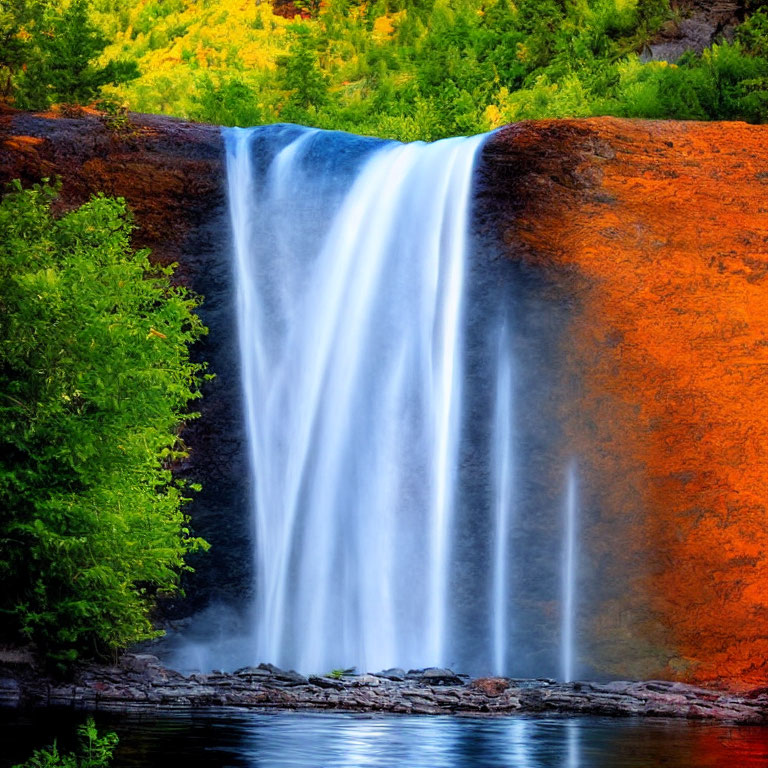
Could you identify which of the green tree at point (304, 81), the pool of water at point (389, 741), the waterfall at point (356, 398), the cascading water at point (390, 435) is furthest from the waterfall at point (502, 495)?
the green tree at point (304, 81)

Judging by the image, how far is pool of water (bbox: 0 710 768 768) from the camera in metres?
9.76

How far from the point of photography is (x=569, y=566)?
61.5 ft

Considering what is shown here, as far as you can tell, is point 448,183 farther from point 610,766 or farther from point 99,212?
point 610,766

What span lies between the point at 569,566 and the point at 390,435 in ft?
10.4

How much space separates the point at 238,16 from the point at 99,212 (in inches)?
993

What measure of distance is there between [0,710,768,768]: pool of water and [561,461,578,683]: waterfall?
5066 mm

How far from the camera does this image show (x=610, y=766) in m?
9.95

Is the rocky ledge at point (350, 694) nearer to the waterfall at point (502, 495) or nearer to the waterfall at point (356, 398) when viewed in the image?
the waterfall at point (356, 398)

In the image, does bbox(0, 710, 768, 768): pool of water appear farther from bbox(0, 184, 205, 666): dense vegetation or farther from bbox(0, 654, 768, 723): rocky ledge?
bbox(0, 184, 205, 666): dense vegetation

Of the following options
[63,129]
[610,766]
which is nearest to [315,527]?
[63,129]

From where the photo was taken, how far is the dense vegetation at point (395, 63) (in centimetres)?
2619

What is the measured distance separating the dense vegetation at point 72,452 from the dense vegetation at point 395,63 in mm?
12411

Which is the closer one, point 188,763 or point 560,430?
point 188,763

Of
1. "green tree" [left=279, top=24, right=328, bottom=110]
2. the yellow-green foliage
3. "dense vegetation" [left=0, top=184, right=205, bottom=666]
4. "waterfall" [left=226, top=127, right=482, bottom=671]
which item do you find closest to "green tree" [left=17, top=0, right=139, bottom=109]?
the yellow-green foliage
